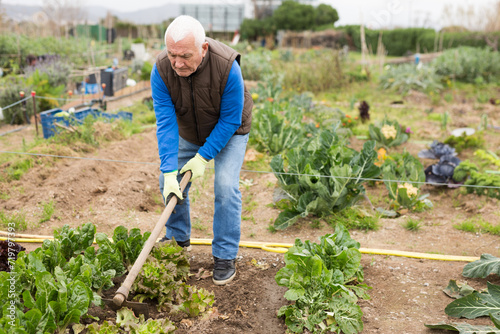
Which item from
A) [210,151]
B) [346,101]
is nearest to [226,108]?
[210,151]

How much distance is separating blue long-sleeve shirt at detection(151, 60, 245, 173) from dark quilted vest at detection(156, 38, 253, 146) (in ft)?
0.14

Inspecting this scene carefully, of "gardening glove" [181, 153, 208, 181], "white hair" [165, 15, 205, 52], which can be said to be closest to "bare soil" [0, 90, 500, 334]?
"gardening glove" [181, 153, 208, 181]

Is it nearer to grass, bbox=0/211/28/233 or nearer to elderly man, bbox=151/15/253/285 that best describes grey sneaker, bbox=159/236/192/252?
elderly man, bbox=151/15/253/285

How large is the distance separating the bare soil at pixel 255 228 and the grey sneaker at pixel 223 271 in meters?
0.04

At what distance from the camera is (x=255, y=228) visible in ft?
12.4

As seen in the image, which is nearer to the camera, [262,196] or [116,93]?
[262,196]

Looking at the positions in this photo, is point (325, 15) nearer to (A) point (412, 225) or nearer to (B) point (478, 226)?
Result: (B) point (478, 226)

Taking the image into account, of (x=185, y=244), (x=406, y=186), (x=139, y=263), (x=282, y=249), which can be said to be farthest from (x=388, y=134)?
(x=139, y=263)

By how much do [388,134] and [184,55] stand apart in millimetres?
4037

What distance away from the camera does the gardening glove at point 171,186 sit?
8.77 feet

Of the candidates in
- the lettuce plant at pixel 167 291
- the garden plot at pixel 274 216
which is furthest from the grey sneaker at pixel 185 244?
the lettuce plant at pixel 167 291

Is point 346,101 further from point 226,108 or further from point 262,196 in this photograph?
point 226,108

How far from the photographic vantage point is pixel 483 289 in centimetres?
270

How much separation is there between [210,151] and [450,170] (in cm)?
304
